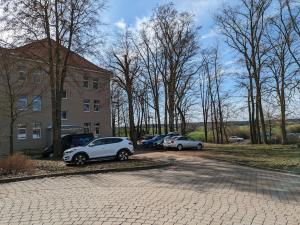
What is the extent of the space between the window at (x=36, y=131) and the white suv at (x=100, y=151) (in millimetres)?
21954

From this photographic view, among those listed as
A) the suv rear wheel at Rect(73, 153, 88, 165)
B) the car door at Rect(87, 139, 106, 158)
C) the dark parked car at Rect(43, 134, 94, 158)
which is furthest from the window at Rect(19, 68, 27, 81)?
the suv rear wheel at Rect(73, 153, 88, 165)

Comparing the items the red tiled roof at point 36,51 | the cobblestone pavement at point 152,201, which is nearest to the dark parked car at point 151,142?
the red tiled roof at point 36,51

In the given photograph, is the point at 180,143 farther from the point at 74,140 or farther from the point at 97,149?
the point at 97,149

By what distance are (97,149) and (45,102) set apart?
23959 mm

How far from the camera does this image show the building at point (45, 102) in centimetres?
2767

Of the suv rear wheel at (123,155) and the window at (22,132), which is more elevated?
the window at (22,132)

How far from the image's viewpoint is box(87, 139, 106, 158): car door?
2312 centimetres

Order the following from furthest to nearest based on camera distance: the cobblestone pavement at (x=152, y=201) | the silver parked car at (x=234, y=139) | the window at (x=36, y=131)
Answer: the silver parked car at (x=234, y=139), the window at (x=36, y=131), the cobblestone pavement at (x=152, y=201)

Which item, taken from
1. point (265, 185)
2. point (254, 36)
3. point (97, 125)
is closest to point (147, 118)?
point (97, 125)

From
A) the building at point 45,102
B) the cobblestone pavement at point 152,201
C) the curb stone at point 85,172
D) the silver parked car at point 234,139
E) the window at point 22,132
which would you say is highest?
the building at point 45,102

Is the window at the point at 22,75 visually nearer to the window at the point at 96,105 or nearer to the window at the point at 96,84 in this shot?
the window at the point at 96,84

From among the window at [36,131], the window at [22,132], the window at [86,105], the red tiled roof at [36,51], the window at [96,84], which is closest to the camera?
the red tiled roof at [36,51]

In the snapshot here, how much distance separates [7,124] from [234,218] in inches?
1411

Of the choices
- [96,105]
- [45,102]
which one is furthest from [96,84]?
[45,102]
